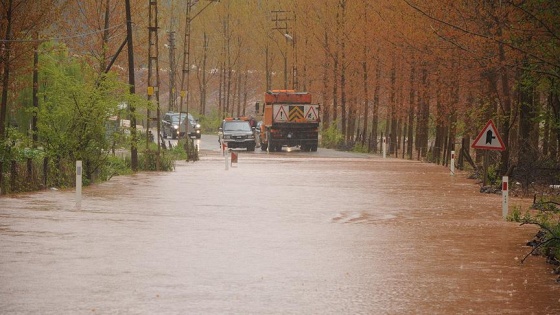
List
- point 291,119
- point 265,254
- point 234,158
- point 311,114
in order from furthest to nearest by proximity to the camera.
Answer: point 311,114, point 291,119, point 234,158, point 265,254

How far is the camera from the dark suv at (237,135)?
227 ft

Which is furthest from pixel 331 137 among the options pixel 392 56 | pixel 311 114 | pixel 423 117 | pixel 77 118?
pixel 77 118

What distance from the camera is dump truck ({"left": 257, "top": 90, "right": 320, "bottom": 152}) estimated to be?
221 feet

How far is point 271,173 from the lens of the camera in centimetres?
4275

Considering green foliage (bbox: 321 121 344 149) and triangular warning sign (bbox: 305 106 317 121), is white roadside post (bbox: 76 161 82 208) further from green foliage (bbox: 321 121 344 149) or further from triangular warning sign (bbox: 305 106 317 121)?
green foliage (bbox: 321 121 344 149)

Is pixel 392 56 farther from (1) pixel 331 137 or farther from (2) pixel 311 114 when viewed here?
(1) pixel 331 137

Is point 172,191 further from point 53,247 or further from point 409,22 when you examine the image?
point 409,22

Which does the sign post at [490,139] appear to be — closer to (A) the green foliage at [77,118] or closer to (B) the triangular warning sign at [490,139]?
(B) the triangular warning sign at [490,139]

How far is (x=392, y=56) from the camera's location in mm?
60844

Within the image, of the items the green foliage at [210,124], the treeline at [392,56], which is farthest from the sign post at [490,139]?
the green foliage at [210,124]

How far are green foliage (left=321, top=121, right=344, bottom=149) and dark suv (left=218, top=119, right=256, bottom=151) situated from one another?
9.54m

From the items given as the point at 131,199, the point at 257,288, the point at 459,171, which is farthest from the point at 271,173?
the point at 257,288

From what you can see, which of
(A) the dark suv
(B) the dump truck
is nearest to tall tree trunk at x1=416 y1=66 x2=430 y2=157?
(B) the dump truck

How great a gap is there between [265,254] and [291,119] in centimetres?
5033
